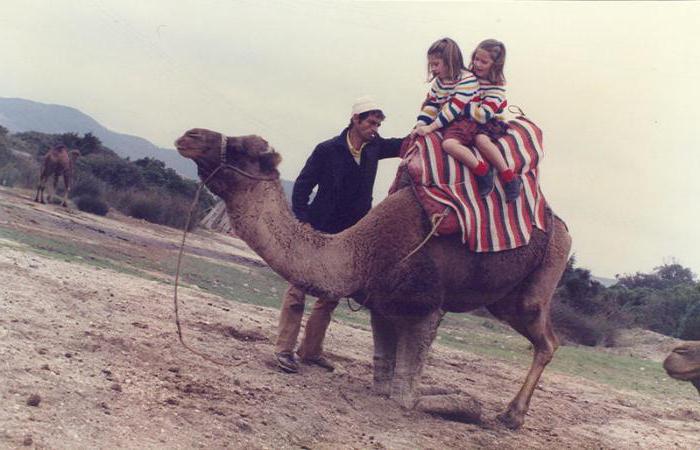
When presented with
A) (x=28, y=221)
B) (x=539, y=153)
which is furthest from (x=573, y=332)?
(x=539, y=153)

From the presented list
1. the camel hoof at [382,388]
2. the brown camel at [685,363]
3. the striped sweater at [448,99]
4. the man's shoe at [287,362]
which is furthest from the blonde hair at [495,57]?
the man's shoe at [287,362]

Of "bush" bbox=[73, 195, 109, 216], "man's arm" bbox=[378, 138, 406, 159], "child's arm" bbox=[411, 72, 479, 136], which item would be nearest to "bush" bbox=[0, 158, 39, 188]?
"bush" bbox=[73, 195, 109, 216]

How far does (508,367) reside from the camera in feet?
35.7

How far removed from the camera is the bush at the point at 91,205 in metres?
26.3

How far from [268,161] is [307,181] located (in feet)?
4.03

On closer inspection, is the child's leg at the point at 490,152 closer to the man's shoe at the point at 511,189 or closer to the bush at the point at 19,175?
the man's shoe at the point at 511,189

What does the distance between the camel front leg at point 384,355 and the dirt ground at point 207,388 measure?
18 centimetres

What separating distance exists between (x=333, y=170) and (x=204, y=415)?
9.22ft

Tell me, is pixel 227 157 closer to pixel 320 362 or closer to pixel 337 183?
pixel 337 183

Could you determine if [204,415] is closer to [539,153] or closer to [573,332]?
[539,153]

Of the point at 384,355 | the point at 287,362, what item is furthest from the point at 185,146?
the point at 384,355

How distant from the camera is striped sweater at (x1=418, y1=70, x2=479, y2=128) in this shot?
250 inches

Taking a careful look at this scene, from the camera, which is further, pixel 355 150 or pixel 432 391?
pixel 355 150

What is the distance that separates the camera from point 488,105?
646 centimetres
